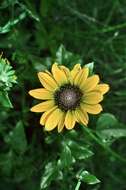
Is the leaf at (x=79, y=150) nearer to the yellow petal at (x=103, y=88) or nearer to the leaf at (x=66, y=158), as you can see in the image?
the leaf at (x=66, y=158)

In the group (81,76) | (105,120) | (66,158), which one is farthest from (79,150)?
(81,76)

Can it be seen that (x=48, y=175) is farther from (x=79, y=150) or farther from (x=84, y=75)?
(x=84, y=75)

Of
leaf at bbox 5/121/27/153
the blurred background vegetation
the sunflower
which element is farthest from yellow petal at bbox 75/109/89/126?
leaf at bbox 5/121/27/153

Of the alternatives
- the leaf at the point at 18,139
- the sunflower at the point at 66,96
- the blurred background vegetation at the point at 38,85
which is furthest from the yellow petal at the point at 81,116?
the leaf at the point at 18,139


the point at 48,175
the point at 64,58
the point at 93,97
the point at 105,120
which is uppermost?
the point at 64,58

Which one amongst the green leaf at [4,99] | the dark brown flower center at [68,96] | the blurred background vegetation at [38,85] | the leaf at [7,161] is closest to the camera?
the green leaf at [4,99]

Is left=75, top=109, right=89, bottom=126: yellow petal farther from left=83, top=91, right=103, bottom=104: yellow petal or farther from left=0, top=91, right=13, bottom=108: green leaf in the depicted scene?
left=0, top=91, right=13, bottom=108: green leaf

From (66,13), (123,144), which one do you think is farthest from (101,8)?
(123,144)
